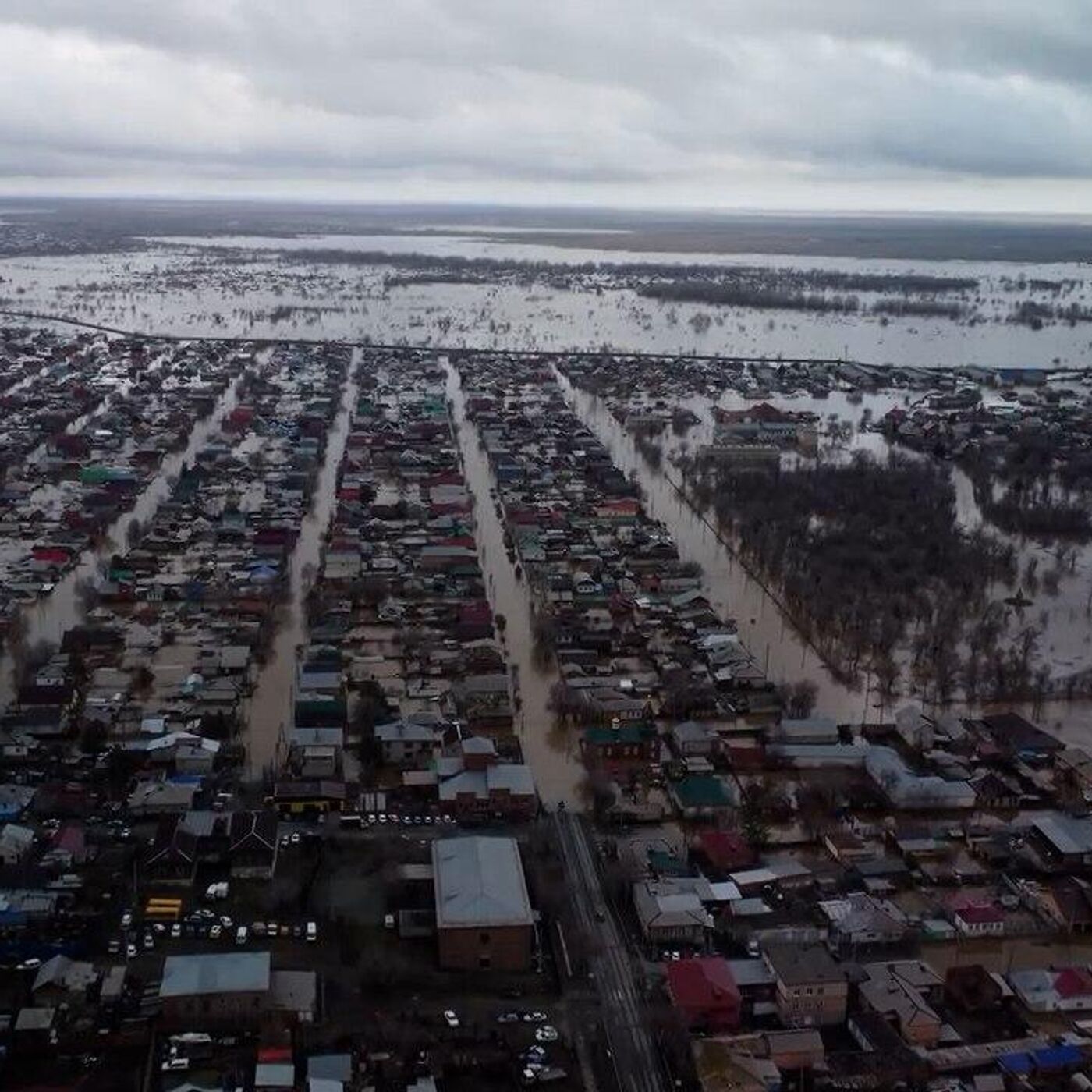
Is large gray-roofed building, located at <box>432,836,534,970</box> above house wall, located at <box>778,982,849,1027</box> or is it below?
above

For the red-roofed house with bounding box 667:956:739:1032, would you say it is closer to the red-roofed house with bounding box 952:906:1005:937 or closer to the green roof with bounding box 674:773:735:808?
the red-roofed house with bounding box 952:906:1005:937

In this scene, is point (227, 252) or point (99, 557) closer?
point (99, 557)

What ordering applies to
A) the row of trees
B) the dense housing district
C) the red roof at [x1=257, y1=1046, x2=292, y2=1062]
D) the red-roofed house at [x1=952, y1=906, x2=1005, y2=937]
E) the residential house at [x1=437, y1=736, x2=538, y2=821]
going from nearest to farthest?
the red roof at [x1=257, y1=1046, x2=292, y2=1062] < the dense housing district < the red-roofed house at [x1=952, y1=906, x2=1005, y2=937] < the residential house at [x1=437, y1=736, x2=538, y2=821] < the row of trees

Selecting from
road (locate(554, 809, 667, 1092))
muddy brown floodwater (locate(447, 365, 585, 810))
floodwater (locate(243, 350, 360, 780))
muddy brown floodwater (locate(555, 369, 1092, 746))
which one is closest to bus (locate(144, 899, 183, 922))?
floodwater (locate(243, 350, 360, 780))

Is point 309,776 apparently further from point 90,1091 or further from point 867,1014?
point 867,1014

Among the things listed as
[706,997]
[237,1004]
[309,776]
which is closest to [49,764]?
[309,776]

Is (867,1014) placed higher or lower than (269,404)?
lower

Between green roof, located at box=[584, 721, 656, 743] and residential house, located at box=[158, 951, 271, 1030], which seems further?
green roof, located at box=[584, 721, 656, 743]

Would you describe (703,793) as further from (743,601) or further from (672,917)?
(743,601)
